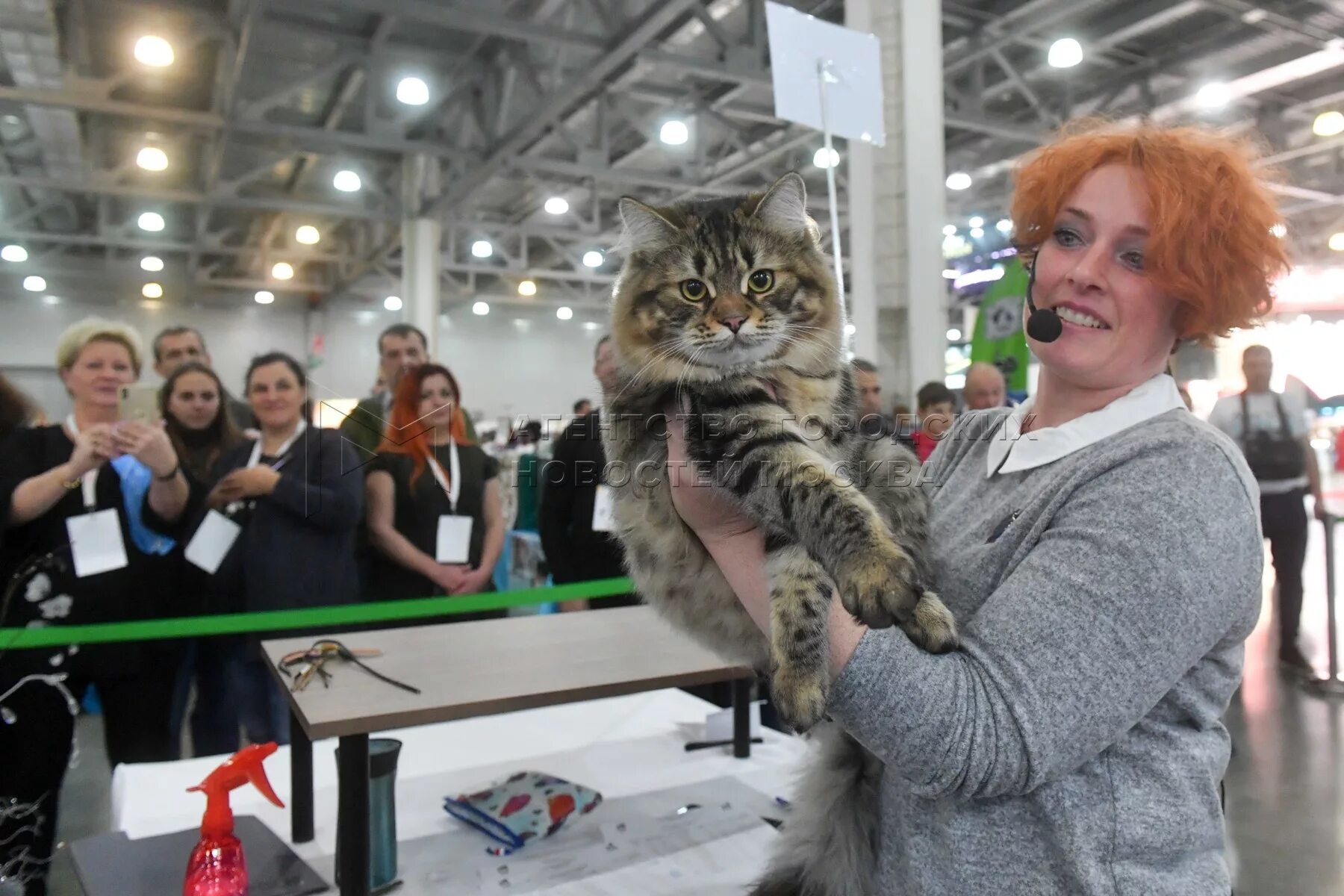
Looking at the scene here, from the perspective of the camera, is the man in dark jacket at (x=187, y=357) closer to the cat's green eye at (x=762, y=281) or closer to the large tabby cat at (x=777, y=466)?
the large tabby cat at (x=777, y=466)

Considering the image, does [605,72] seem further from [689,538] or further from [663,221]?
[689,538]

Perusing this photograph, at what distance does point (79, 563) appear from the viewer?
2.50 m

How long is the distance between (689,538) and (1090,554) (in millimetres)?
590

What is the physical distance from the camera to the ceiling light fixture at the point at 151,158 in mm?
7809

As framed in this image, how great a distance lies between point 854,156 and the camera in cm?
383

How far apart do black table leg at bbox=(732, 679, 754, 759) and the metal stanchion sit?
390 centimetres

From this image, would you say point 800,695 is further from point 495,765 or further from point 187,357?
point 187,357

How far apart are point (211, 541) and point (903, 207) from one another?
Result: 2970mm

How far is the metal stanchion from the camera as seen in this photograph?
4492 millimetres

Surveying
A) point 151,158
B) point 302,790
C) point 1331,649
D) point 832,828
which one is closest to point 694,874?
point 832,828

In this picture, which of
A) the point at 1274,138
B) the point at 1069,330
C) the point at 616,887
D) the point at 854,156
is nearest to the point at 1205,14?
the point at 1274,138

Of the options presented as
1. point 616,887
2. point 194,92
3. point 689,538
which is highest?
point 194,92

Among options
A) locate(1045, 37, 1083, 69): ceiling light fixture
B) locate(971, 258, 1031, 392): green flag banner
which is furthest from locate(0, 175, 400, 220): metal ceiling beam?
locate(971, 258, 1031, 392): green flag banner

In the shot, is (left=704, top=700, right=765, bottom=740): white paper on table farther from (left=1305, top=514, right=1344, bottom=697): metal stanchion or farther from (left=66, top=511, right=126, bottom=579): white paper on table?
(left=1305, top=514, right=1344, bottom=697): metal stanchion
